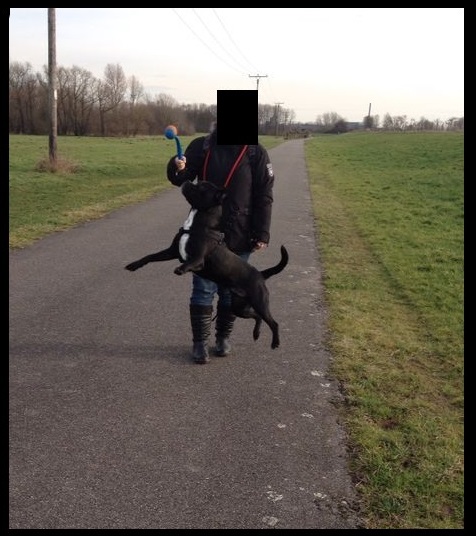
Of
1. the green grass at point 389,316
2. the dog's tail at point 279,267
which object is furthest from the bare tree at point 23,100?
the dog's tail at point 279,267

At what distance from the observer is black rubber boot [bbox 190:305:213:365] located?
4.66 meters

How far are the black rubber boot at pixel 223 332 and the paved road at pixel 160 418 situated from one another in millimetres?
92

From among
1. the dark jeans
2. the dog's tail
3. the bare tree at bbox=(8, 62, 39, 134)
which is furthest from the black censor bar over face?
the bare tree at bbox=(8, 62, 39, 134)

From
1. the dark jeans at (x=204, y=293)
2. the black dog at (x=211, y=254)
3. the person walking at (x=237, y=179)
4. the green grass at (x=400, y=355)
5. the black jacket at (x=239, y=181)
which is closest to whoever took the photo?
the black dog at (x=211, y=254)

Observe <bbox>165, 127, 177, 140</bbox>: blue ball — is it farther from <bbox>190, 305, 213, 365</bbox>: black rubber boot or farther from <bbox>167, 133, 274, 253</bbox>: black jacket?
<bbox>190, 305, 213, 365</bbox>: black rubber boot

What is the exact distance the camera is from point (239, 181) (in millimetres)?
2658

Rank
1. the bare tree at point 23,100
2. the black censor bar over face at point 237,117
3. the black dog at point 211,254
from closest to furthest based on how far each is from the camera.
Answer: the black censor bar over face at point 237,117 → the black dog at point 211,254 → the bare tree at point 23,100

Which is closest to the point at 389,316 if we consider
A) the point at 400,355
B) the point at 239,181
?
the point at 400,355

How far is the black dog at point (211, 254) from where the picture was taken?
166 centimetres

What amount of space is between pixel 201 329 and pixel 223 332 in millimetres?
300

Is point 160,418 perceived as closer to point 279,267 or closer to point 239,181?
point 239,181

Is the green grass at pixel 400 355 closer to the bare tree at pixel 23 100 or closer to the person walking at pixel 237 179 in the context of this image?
the person walking at pixel 237 179
